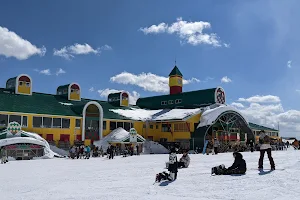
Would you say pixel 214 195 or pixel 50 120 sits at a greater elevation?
pixel 50 120

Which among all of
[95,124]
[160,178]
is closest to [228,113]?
[95,124]

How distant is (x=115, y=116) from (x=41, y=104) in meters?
9.75

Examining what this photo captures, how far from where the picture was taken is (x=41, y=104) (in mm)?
37375

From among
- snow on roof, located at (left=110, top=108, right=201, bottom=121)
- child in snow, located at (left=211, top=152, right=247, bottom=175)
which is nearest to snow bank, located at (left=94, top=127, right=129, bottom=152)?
snow on roof, located at (left=110, top=108, right=201, bottom=121)

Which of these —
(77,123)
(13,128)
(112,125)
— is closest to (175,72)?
(112,125)

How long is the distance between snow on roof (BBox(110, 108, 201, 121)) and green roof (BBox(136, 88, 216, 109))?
3.55 meters

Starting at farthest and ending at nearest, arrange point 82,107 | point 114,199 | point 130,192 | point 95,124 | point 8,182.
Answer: point 95,124 < point 82,107 < point 8,182 < point 130,192 < point 114,199

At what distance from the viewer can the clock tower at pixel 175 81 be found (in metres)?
55.3

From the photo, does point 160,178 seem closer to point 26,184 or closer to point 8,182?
point 26,184

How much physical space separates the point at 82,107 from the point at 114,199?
99.4 feet

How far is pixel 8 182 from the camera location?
13117 millimetres

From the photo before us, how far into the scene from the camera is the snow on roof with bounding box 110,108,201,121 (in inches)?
1693

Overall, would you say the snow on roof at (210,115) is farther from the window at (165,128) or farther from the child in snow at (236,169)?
the child in snow at (236,169)

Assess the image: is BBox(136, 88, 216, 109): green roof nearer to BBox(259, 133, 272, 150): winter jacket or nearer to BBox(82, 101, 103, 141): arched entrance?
BBox(82, 101, 103, 141): arched entrance
